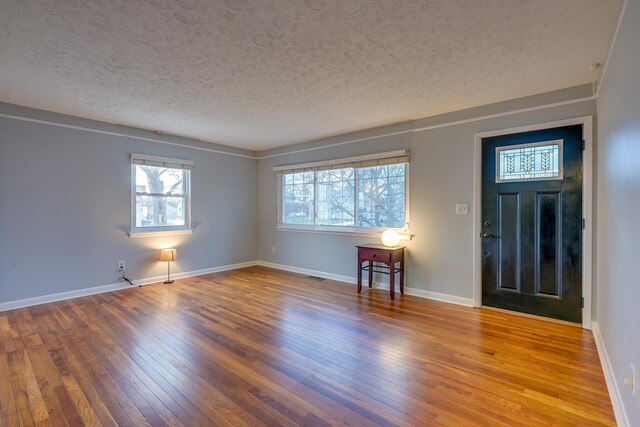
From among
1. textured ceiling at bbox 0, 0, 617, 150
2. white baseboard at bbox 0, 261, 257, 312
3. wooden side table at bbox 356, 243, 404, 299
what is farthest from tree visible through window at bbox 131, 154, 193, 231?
wooden side table at bbox 356, 243, 404, 299

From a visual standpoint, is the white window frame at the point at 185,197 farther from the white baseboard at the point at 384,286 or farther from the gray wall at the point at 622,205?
the gray wall at the point at 622,205

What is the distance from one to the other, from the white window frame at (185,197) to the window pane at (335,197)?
2192mm

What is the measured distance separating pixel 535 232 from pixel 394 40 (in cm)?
248

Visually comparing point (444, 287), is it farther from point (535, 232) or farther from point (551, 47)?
point (551, 47)

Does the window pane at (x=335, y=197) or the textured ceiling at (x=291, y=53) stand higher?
the textured ceiling at (x=291, y=53)

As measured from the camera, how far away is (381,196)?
14.6 feet

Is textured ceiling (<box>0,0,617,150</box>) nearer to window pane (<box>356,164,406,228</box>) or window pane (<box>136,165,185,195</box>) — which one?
window pane (<box>356,164,406,228</box>)

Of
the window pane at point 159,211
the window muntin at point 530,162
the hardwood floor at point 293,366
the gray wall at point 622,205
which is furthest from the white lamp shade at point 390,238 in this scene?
the window pane at point 159,211

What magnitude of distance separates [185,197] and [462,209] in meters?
4.27

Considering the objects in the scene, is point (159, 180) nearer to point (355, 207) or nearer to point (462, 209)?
point (355, 207)

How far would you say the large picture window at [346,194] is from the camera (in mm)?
4305

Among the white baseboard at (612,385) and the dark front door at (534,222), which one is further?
the dark front door at (534,222)

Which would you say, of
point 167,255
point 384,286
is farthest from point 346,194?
point 167,255

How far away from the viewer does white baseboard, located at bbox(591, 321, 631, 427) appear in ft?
5.25
